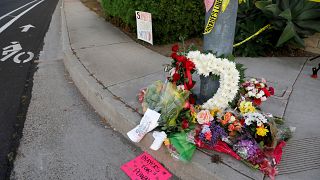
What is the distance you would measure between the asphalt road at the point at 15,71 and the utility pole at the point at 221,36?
2287 mm

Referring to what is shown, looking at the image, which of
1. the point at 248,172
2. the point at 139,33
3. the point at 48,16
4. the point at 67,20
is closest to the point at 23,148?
the point at 248,172

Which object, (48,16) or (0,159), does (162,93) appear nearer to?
(0,159)

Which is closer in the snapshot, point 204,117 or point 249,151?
point 249,151

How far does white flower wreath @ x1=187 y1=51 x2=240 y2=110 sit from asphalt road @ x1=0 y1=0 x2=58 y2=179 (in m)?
2.21

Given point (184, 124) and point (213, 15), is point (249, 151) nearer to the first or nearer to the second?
point (184, 124)

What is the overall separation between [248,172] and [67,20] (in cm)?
778

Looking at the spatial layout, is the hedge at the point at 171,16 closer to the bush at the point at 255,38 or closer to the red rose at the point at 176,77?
the bush at the point at 255,38

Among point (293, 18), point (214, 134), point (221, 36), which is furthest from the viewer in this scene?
point (293, 18)

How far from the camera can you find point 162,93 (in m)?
3.19

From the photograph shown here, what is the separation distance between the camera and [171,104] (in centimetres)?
300

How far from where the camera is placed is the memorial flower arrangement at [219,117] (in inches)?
105

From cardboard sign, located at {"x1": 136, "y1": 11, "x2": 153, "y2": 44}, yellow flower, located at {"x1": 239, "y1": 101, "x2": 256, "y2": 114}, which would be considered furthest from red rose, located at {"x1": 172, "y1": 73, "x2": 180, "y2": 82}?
cardboard sign, located at {"x1": 136, "y1": 11, "x2": 153, "y2": 44}

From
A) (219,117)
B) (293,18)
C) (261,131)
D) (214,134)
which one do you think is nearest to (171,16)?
(293,18)

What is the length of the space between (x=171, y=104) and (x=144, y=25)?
306 centimetres
